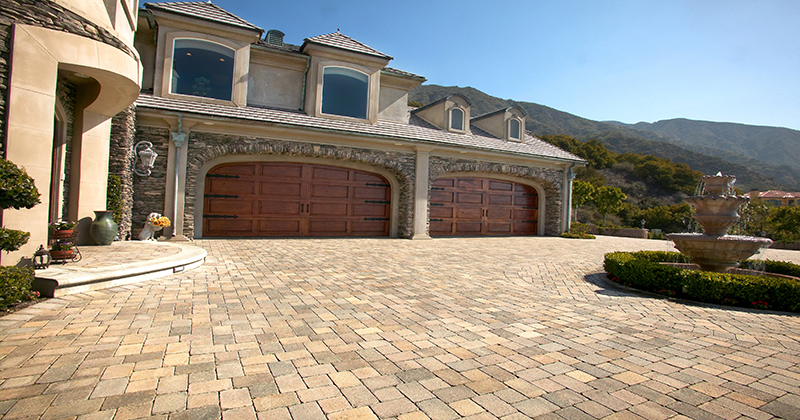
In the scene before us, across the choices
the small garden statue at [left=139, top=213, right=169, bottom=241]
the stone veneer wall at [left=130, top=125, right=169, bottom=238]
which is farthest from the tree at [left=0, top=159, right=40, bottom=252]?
the stone veneer wall at [left=130, top=125, right=169, bottom=238]

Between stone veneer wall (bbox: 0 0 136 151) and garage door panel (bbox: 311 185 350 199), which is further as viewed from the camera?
garage door panel (bbox: 311 185 350 199)

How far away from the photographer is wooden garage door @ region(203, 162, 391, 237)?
1206cm

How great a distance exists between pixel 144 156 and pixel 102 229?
3.22 metres

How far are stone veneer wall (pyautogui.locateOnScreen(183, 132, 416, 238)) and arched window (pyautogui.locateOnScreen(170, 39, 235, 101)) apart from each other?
1.58 m

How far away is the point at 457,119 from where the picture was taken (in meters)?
16.1

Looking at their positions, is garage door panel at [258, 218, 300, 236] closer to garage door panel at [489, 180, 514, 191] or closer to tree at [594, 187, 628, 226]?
garage door panel at [489, 180, 514, 191]

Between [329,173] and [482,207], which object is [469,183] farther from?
[329,173]

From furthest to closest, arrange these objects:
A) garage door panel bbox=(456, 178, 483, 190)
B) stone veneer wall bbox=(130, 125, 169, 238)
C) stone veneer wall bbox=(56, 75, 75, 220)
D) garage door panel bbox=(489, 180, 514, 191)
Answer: garage door panel bbox=(489, 180, 514, 191)
garage door panel bbox=(456, 178, 483, 190)
stone veneer wall bbox=(130, 125, 169, 238)
stone veneer wall bbox=(56, 75, 75, 220)

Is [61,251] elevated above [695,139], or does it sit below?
below

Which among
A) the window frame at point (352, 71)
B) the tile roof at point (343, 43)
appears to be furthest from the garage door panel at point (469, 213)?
the tile roof at point (343, 43)

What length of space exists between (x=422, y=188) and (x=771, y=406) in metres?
11.9

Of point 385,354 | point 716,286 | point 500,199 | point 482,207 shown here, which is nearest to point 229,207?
point 482,207

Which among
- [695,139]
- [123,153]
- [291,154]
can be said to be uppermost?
[695,139]

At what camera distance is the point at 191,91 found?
11.8 meters
